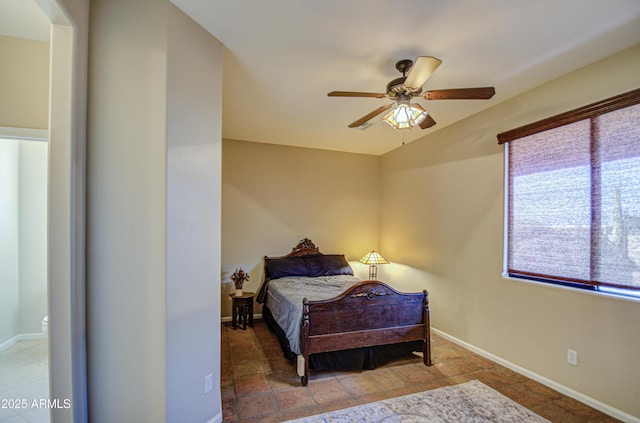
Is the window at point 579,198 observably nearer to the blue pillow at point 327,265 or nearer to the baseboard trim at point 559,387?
the baseboard trim at point 559,387

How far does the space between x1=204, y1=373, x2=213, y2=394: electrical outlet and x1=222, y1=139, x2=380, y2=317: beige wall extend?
251cm

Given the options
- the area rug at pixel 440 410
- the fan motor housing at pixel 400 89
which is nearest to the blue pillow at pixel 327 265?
the area rug at pixel 440 410

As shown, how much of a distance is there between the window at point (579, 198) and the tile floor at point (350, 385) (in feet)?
3.34

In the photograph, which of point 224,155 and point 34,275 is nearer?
point 34,275

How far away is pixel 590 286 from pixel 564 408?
3.35 feet

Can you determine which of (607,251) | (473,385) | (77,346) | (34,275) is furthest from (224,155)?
(607,251)

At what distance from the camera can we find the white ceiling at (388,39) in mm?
1834

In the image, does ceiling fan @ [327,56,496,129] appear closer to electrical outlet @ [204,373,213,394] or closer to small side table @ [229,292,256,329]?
electrical outlet @ [204,373,213,394]

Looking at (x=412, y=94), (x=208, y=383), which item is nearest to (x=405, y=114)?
(x=412, y=94)

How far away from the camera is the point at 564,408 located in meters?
2.37

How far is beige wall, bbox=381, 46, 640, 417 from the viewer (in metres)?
2.30

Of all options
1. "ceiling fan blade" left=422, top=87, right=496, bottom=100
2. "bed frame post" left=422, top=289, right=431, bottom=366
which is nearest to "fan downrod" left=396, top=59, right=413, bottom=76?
"ceiling fan blade" left=422, top=87, right=496, bottom=100

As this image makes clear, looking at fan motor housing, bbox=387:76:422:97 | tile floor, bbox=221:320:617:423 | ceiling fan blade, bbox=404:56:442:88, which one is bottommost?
tile floor, bbox=221:320:617:423

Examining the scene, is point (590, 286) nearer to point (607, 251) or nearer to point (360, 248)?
point (607, 251)
